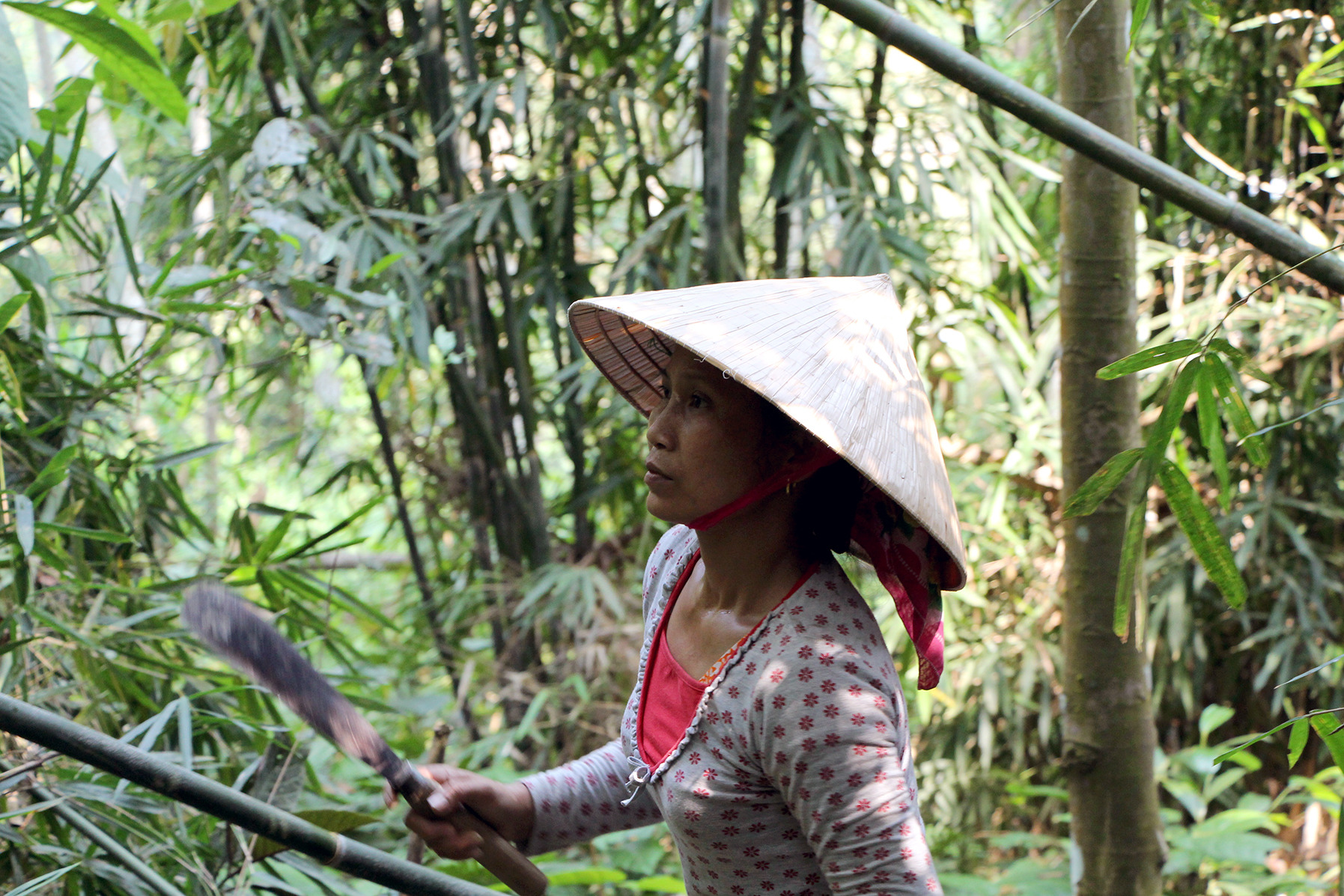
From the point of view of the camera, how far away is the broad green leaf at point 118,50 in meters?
0.92

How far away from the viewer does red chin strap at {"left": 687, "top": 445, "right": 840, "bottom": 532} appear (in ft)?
2.56

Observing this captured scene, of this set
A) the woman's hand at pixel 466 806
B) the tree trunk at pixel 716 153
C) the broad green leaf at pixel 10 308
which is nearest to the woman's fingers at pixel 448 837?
the woman's hand at pixel 466 806

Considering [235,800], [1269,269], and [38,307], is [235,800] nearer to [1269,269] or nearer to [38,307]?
[38,307]

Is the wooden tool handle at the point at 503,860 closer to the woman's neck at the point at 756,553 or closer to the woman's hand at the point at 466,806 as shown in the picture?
the woman's hand at the point at 466,806

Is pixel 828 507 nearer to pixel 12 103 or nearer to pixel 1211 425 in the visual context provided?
pixel 1211 425

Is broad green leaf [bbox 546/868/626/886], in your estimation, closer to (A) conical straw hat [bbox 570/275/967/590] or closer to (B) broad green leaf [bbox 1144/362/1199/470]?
(A) conical straw hat [bbox 570/275/967/590]

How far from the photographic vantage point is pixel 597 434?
83.9 inches

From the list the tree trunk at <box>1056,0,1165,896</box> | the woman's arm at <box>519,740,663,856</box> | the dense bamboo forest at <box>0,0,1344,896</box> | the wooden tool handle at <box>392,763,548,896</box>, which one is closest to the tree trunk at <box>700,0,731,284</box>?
the dense bamboo forest at <box>0,0,1344,896</box>

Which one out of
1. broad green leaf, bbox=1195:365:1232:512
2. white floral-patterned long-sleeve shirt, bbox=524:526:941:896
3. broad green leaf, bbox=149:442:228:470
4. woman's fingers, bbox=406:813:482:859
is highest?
broad green leaf, bbox=1195:365:1232:512

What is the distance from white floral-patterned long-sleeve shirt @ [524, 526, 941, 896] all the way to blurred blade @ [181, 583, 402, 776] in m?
0.22

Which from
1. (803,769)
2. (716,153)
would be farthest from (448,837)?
(716,153)

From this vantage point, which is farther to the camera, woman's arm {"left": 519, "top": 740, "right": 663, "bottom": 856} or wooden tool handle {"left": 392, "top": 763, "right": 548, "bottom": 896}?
woman's arm {"left": 519, "top": 740, "right": 663, "bottom": 856}

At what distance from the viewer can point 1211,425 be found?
780 mm

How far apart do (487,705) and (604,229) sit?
45.8 inches
